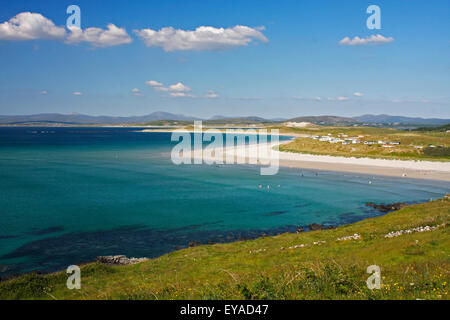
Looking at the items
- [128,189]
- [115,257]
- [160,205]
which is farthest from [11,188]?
[115,257]

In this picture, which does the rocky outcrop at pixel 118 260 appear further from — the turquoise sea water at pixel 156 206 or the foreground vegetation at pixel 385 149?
the foreground vegetation at pixel 385 149

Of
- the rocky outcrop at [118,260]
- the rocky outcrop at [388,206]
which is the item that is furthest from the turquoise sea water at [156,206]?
the rocky outcrop at [118,260]

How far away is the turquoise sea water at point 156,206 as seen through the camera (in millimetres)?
30109

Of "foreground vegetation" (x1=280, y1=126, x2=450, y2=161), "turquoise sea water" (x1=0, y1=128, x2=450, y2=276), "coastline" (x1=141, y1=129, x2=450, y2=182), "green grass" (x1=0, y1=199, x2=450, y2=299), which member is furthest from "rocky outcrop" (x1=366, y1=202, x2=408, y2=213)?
"foreground vegetation" (x1=280, y1=126, x2=450, y2=161)

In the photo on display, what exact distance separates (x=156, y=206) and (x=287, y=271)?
3232 cm

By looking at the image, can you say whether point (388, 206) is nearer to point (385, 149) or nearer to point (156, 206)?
point (156, 206)

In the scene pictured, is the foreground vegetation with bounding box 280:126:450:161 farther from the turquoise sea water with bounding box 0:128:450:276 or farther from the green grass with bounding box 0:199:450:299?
the green grass with bounding box 0:199:450:299

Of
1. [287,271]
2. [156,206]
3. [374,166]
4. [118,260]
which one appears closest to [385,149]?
[374,166]

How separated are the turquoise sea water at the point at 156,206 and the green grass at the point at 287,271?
6677 mm

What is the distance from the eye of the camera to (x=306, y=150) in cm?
11694

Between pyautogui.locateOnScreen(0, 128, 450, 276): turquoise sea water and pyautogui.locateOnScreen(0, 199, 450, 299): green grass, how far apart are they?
263 inches

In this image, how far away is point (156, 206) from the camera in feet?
151
